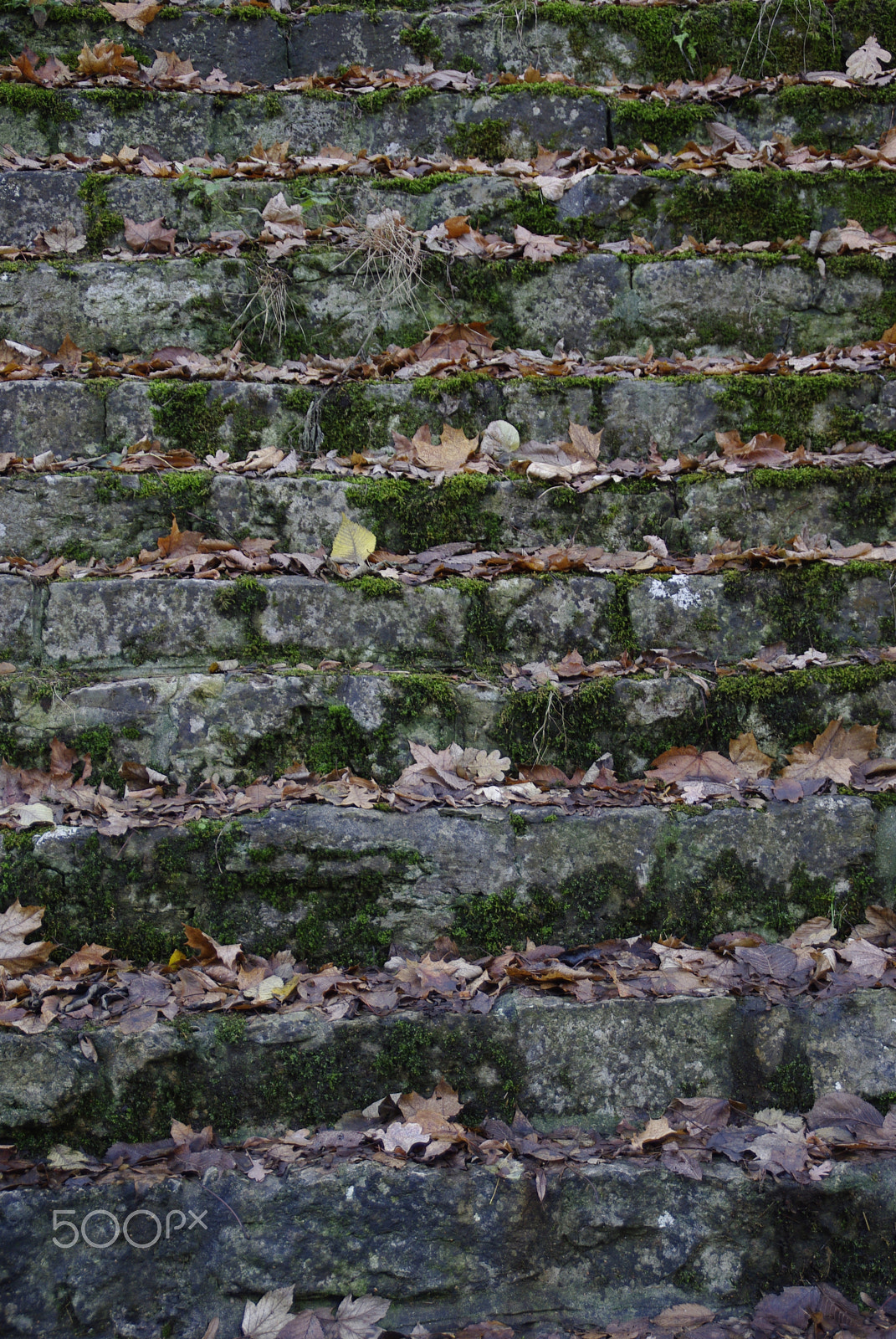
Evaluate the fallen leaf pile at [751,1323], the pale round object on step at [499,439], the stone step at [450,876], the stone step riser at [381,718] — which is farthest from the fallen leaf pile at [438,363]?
the fallen leaf pile at [751,1323]

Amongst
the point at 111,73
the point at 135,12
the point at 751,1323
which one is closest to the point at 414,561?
the point at 751,1323

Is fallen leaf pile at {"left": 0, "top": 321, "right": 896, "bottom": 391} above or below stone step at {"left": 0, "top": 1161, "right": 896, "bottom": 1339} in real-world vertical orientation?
above

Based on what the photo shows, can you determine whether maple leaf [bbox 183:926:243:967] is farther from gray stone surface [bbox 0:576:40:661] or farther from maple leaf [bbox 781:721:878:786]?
maple leaf [bbox 781:721:878:786]

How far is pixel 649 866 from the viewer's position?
263 cm

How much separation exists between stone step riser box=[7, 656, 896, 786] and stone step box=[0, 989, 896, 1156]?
2.78 ft

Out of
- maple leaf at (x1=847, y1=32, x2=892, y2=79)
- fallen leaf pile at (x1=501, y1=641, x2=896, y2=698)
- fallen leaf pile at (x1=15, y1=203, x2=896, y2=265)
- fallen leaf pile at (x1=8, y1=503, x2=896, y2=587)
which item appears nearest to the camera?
fallen leaf pile at (x1=501, y1=641, x2=896, y2=698)

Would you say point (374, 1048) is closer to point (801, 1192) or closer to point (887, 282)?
point (801, 1192)

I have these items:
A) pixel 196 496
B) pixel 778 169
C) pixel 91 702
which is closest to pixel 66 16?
pixel 196 496

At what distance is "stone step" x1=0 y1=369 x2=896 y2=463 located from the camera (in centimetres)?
372

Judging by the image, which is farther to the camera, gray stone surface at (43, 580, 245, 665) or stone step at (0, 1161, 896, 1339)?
gray stone surface at (43, 580, 245, 665)

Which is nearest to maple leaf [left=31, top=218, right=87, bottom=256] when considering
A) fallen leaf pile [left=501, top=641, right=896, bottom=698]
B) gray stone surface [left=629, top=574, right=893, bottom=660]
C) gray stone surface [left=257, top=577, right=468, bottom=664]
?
gray stone surface [left=257, top=577, right=468, bottom=664]

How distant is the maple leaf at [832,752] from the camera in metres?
2.83

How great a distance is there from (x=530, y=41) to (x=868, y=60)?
1.78m

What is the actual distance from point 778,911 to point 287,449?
2.56m
